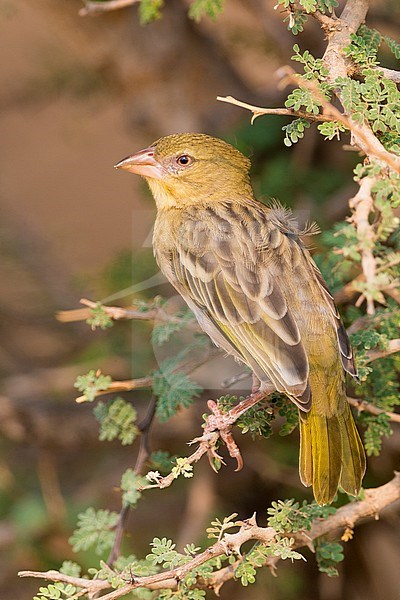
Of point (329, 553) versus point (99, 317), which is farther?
point (99, 317)

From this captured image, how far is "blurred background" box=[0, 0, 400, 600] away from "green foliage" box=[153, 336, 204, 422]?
27.9 inches

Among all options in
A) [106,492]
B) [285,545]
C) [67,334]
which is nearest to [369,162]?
[285,545]

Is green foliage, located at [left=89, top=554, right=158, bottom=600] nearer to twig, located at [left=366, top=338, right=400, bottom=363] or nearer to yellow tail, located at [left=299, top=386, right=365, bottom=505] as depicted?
yellow tail, located at [left=299, top=386, right=365, bottom=505]

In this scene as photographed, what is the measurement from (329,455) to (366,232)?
60 cm

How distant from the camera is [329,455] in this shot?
190 centimetres

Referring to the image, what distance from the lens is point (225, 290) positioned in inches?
84.7

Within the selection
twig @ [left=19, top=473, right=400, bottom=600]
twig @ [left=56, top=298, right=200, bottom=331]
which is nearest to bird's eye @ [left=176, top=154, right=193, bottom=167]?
twig @ [left=56, top=298, right=200, bottom=331]

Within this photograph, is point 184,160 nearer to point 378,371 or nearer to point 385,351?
point 378,371

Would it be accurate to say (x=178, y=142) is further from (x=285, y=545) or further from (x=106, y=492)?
(x=106, y=492)

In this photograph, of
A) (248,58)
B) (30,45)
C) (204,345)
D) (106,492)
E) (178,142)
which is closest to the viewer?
(204,345)

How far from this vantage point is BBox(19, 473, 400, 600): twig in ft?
5.18

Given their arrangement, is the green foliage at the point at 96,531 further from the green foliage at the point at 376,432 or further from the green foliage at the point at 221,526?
the green foliage at the point at 376,432

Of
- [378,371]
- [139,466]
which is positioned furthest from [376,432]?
[139,466]

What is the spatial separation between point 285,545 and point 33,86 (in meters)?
2.86
